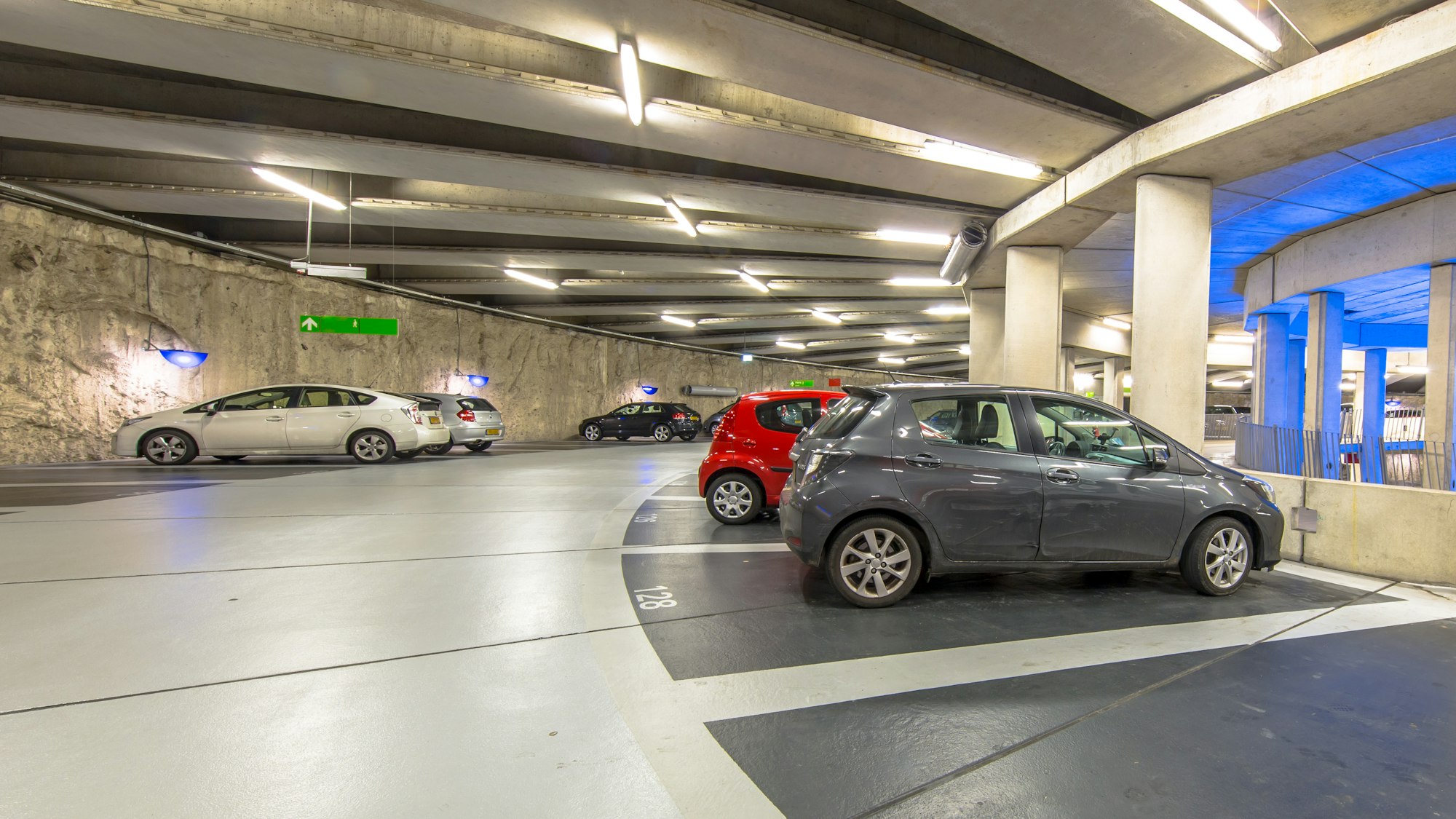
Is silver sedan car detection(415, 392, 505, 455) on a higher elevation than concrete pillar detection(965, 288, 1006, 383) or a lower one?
lower

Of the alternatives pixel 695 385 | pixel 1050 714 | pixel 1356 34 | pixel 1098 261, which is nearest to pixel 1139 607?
pixel 1050 714

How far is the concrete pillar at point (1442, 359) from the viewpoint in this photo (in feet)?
33.8

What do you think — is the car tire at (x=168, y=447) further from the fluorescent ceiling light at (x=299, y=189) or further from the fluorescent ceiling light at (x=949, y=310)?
the fluorescent ceiling light at (x=949, y=310)

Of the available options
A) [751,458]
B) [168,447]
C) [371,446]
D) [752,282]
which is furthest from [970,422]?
[168,447]

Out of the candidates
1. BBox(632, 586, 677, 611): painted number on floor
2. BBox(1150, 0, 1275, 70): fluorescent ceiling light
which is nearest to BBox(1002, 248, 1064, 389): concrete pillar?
BBox(1150, 0, 1275, 70): fluorescent ceiling light

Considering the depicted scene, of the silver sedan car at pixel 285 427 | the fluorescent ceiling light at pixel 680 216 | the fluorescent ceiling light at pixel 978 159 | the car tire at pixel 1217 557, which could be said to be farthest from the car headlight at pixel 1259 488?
A: the silver sedan car at pixel 285 427

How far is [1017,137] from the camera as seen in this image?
24.2 ft

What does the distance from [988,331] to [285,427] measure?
14650mm

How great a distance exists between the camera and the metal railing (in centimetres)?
538

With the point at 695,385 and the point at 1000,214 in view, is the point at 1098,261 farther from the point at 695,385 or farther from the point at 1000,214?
the point at 695,385

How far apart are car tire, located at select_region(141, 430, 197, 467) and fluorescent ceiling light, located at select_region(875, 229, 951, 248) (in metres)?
12.8

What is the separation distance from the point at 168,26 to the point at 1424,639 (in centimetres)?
1048

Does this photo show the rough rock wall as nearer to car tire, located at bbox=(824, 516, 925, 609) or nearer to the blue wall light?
the blue wall light

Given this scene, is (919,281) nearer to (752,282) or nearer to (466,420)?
(752,282)
